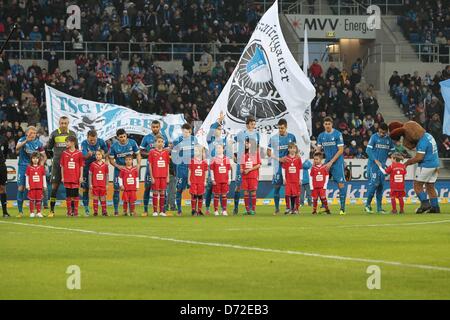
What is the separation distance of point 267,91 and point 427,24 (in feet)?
69.6

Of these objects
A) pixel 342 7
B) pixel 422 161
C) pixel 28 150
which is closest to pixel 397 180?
pixel 422 161

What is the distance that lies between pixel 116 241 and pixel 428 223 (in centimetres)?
694

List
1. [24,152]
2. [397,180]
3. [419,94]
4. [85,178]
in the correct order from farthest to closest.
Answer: [419,94] → [397,180] → [24,152] → [85,178]

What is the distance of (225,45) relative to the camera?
148 feet

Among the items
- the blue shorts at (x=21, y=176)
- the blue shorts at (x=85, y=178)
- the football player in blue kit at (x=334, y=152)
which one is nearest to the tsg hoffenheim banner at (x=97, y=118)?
the blue shorts at (x=21, y=176)

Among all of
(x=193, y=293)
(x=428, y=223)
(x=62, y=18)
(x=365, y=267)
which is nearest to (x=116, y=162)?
(x=428, y=223)

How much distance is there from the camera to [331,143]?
25516mm

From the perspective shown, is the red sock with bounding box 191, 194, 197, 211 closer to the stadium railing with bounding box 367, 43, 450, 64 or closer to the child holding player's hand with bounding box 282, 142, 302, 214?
the child holding player's hand with bounding box 282, 142, 302, 214

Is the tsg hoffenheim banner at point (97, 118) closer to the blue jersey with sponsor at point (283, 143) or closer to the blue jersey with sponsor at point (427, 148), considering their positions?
the blue jersey with sponsor at point (283, 143)

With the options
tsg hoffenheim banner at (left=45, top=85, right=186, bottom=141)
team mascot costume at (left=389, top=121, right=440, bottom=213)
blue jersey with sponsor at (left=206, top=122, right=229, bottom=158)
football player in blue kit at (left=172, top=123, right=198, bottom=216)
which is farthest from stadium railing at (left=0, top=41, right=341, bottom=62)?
team mascot costume at (left=389, top=121, right=440, bottom=213)

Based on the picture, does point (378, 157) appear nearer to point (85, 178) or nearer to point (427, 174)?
point (427, 174)

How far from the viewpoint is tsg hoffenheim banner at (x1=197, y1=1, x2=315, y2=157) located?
93.4 ft

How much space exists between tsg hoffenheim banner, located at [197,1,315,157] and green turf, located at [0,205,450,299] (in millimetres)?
7546
